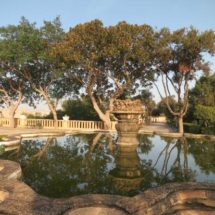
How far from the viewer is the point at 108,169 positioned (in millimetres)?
8891

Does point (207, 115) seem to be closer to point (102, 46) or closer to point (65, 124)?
point (102, 46)

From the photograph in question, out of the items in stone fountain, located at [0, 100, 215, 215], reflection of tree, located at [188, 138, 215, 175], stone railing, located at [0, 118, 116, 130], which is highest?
stone railing, located at [0, 118, 116, 130]

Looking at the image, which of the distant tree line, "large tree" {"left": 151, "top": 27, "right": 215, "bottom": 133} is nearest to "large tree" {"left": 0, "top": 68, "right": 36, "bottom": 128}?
the distant tree line

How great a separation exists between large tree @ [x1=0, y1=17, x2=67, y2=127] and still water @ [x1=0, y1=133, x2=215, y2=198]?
48.6 feet

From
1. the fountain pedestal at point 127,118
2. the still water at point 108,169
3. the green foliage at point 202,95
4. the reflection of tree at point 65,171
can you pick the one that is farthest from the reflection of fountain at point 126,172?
the green foliage at point 202,95

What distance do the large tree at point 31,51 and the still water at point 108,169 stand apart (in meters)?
14.8

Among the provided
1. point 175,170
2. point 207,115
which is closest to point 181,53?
point 207,115

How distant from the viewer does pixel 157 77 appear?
26.4 m

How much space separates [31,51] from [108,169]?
20.6m

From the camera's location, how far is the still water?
6.79 metres

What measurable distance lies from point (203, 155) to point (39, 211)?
9.92m

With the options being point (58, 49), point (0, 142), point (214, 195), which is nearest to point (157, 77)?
point (58, 49)

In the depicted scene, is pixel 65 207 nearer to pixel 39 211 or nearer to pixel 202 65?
pixel 39 211

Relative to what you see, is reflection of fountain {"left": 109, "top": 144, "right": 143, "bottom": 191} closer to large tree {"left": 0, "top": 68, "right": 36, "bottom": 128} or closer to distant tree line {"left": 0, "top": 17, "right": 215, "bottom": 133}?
distant tree line {"left": 0, "top": 17, "right": 215, "bottom": 133}
